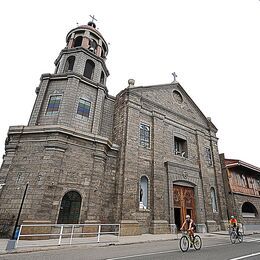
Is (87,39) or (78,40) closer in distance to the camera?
(87,39)

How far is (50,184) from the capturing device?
10.6 m

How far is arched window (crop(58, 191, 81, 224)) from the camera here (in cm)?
1066

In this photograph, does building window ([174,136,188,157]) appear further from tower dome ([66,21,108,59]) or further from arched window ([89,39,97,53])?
arched window ([89,39,97,53])

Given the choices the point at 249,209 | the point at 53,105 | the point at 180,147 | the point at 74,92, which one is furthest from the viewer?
the point at 249,209

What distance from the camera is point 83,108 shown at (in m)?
14.7

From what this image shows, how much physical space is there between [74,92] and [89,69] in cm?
401

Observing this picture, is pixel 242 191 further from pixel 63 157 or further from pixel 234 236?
pixel 63 157

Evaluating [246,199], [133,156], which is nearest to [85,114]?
[133,156]

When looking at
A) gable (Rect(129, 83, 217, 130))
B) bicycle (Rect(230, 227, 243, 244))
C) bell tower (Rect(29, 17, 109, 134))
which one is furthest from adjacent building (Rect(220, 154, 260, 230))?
bell tower (Rect(29, 17, 109, 134))

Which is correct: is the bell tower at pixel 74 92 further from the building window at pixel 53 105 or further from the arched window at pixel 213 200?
the arched window at pixel 213 200

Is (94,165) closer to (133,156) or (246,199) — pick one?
(133,156)

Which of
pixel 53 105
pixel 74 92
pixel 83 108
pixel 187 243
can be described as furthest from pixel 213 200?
pixel 53 105

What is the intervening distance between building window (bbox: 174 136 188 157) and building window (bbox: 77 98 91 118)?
8.66 metres

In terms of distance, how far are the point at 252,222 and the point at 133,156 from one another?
1520 centimetres
